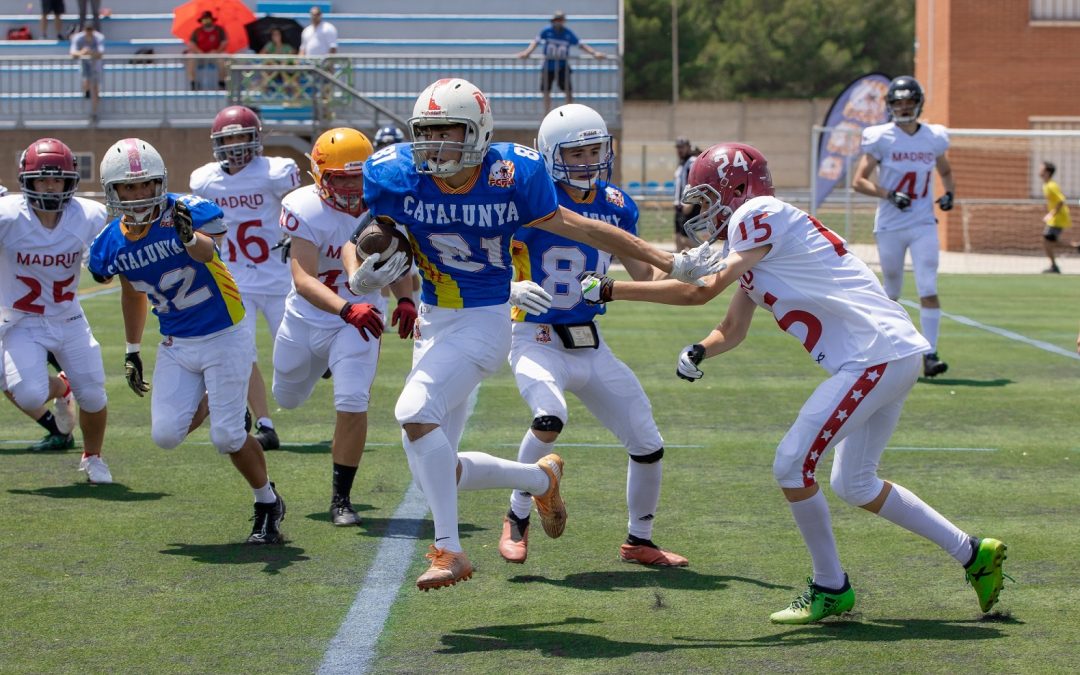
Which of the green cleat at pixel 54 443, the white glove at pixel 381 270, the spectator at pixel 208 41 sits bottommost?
the green cleat at pixel 54 443

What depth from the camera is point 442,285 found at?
5.24m

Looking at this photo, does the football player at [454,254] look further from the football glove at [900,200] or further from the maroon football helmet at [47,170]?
the football glove at [900,200]

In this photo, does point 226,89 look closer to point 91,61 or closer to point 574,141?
point 91,61

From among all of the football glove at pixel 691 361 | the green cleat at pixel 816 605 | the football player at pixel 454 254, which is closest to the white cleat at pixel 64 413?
the football player at pixel 454 254

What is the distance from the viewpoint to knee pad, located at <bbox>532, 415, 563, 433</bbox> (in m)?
5.74

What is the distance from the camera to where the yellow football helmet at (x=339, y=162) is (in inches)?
266

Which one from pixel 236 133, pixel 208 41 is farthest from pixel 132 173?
pixel 208 41

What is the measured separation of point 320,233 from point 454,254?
185 cm

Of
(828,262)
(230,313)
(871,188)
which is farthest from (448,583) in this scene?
(871,188)

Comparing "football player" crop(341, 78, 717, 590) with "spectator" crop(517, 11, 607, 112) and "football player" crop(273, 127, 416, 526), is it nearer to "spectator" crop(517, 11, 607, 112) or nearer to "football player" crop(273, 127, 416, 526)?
"football player" crop(273, 127, 416, 526)

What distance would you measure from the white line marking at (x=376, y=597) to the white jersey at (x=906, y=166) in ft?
19.3

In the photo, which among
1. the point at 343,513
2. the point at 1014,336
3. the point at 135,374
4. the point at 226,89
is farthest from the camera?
the point at 226,89

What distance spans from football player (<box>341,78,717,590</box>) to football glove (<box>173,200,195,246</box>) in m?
1.33

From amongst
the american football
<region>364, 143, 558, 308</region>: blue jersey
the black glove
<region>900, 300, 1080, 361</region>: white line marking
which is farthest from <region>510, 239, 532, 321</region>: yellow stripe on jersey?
<region>900, 300, 1080, 361</region>: white line marking
